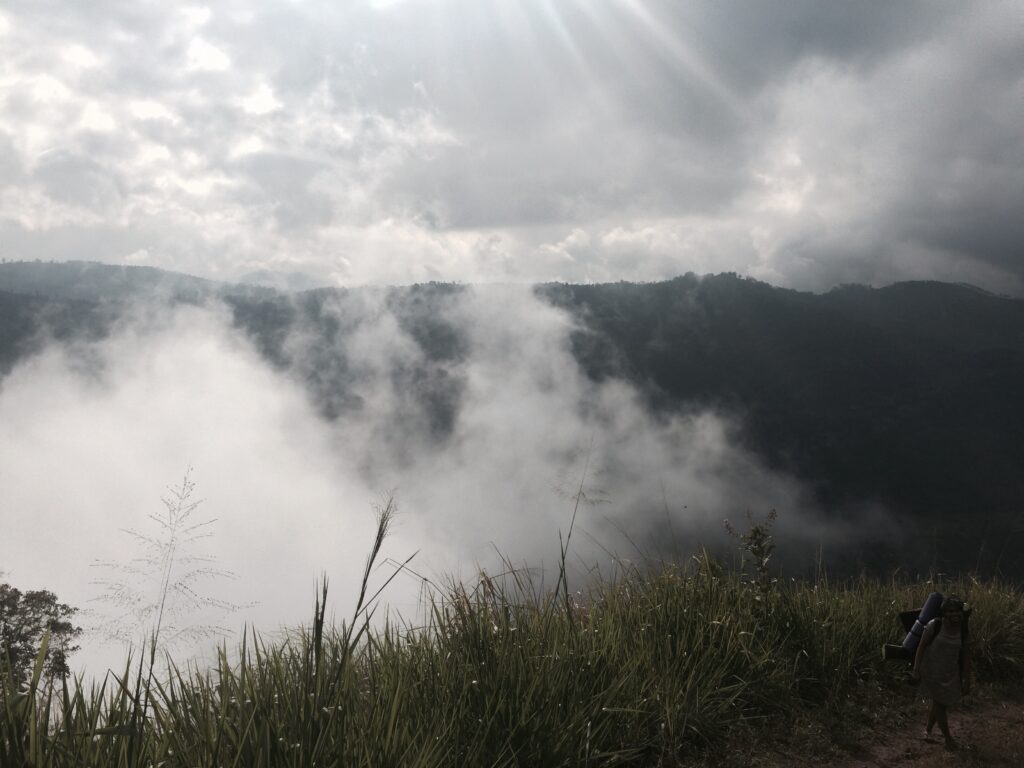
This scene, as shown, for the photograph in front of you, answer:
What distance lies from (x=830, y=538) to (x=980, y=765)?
178m

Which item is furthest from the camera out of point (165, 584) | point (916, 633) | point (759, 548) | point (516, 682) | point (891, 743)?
point (759, 548)

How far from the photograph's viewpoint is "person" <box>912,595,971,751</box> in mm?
5461

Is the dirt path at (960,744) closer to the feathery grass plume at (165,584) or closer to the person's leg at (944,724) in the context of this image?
the person's leg at (944,724)

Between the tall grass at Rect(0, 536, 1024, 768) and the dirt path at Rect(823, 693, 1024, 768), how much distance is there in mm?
472

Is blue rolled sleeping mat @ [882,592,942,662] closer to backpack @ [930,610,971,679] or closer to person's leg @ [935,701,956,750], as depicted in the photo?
backpack @ [930,610,971,679]

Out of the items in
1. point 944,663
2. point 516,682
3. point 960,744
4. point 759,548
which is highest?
point 759,548

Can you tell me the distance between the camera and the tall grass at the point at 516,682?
9.80ft

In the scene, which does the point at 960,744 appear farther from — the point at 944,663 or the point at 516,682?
the point at 516,682

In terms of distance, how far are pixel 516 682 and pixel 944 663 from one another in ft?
12.1

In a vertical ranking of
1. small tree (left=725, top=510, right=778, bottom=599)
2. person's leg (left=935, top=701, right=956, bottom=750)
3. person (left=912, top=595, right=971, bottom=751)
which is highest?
small tree (left=725, top=510, right=778, bottom=599)

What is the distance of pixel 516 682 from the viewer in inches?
167

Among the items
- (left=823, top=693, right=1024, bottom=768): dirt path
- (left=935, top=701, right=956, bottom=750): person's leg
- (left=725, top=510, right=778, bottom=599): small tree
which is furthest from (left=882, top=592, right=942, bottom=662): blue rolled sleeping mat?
(left=725, top=510, right=778, bottom=599): small tree

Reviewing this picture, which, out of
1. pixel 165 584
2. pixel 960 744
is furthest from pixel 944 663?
pixel 165 584

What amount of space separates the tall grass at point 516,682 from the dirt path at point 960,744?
1.55 feet
